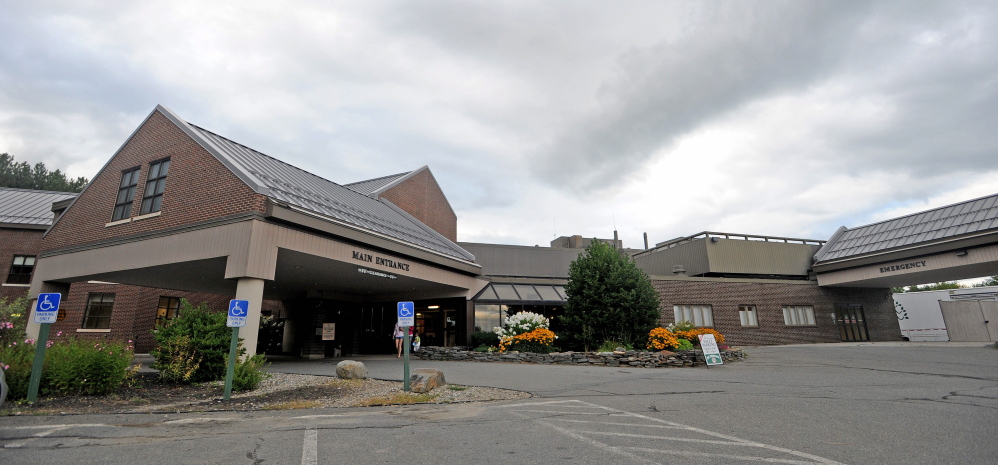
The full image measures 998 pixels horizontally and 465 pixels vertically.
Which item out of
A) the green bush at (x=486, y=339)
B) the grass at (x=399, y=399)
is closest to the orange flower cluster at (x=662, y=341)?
the green bush at (x=486, y=339)

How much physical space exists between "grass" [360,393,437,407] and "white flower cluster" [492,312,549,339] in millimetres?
10550

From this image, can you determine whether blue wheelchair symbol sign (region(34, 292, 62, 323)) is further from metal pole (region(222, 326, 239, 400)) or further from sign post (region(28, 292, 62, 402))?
metal pole (region(222, 326, 239, 400))

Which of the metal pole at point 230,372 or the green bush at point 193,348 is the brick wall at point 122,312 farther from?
the metal pole at point 230,372

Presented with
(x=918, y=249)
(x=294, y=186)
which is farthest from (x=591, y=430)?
(x=918, y=249)

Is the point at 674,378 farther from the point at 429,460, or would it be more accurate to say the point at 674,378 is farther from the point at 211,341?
the point at 211,341

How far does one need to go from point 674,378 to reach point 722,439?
24.6 feet

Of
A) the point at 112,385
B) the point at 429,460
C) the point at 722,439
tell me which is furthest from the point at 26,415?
the point at 722,439

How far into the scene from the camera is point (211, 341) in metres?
11.8

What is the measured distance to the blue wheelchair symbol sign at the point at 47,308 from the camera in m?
8.88

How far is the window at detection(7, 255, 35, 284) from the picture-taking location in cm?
2773

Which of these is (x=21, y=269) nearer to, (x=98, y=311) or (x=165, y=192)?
(x=98, y=311)

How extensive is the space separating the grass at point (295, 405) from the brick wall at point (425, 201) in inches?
805

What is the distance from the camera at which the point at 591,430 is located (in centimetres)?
664

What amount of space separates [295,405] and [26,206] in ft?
115
